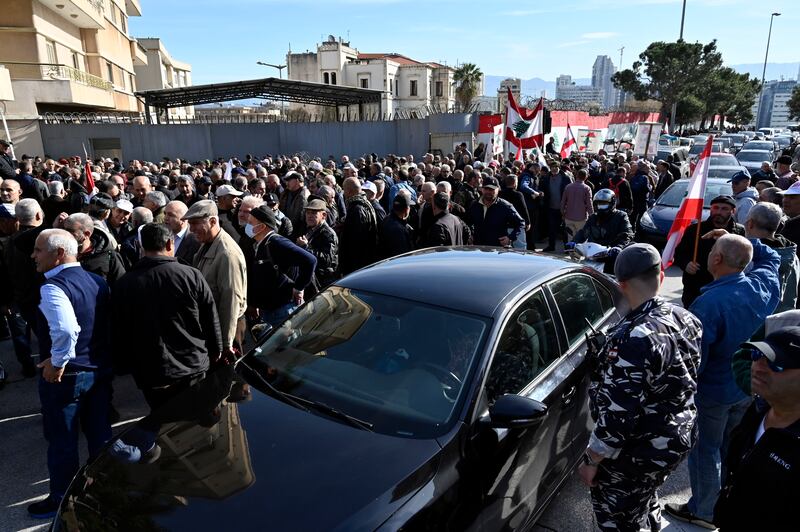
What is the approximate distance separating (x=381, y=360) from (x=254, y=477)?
0.91 meters

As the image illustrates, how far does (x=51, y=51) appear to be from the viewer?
26.2 m

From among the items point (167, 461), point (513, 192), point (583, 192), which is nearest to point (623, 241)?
point (513, 192)

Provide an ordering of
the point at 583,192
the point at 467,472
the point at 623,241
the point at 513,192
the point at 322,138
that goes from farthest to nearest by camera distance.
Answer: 1. the point at 322,138
2. the point at 583,192
3. the point at 513,192
4. the point at 623,241
5. the point at 467,472

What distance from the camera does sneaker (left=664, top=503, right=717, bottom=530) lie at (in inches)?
130

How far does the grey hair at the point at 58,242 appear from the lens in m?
3.23

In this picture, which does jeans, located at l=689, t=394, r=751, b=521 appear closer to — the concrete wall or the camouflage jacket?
the camouflage jacket

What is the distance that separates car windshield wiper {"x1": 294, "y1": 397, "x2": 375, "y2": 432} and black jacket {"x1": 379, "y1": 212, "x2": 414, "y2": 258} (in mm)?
3725

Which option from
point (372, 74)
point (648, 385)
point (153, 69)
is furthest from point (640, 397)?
point (372, 74)

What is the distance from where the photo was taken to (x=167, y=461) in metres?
2.39

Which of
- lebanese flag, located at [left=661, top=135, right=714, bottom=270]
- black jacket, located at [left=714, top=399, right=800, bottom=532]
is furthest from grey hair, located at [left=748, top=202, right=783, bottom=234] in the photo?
black jacket, located at [left=714, top=399, right=800, bottom=532]

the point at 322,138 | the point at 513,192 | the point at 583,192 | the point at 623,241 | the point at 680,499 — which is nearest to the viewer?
the point at 680,499

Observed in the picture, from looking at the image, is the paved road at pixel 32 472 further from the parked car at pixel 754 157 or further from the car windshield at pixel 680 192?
the parked car at pixel 754 157

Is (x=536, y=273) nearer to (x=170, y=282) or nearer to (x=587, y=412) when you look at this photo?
(x=587, y=412)

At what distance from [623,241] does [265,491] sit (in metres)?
5.22
